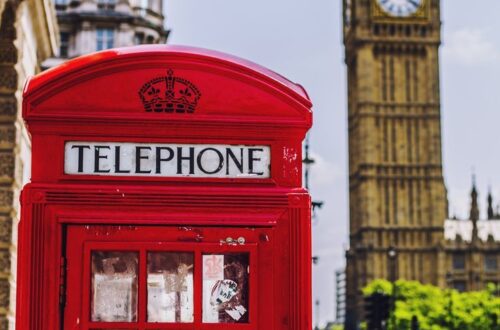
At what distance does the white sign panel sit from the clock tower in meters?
69.3

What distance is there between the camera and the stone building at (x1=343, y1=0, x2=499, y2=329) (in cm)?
7344

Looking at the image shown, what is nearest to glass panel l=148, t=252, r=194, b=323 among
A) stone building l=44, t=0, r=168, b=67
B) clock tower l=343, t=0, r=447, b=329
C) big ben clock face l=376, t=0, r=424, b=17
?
stone building l=44, t=0, r=168, b=67

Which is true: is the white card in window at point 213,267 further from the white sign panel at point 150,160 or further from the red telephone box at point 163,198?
the white sign panel at point 150,160

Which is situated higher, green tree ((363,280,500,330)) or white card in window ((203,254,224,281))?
white card in window ((203,254,224,281))

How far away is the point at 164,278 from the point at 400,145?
71117 mm

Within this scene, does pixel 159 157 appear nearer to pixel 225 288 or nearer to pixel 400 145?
pixel 225 288

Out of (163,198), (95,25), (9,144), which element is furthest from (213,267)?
(95,25)

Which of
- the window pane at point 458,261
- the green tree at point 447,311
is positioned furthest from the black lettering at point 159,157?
the window pane at point 458,261

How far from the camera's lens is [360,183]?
74250mm

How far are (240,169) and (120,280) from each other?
1.77ft

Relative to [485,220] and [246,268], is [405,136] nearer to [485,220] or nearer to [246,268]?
[485,220]

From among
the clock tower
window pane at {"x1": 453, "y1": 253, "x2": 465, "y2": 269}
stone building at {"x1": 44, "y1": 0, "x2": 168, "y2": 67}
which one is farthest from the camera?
window pane at {"x1": 453, "y1": 253, "x2": 465, "y2": 269}

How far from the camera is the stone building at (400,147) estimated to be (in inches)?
2891

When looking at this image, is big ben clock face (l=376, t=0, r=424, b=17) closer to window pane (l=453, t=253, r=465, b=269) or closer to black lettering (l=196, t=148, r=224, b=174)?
window pane (l=453, t=253, r=465, b=269)
